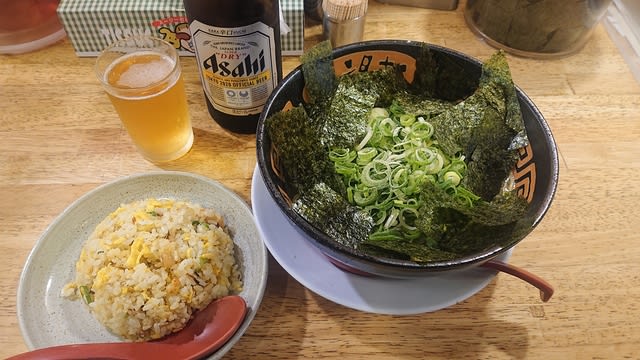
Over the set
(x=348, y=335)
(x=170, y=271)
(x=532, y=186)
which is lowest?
(x=348, y=335)

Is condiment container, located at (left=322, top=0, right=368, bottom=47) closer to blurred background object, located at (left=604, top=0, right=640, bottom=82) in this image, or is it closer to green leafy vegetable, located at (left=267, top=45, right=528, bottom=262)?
green leafy vegetable, located at (left=267, top=45, right=528, bottom=262)

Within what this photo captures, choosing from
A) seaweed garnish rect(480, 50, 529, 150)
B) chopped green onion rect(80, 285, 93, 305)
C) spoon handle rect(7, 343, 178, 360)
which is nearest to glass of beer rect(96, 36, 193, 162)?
chopped green onion rect(80, 285, 93, 305)

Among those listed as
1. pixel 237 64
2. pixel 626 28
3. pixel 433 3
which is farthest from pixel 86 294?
pixel 626 28

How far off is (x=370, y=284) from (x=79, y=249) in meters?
0.54

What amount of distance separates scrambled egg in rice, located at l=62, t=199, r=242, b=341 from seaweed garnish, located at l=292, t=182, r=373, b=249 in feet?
0.60

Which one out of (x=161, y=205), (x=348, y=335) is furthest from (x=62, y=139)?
(x=348, y=335)

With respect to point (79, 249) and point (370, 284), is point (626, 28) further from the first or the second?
point (79, 249)

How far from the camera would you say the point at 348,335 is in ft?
2.81

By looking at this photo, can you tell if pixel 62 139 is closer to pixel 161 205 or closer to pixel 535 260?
pixel 161 205

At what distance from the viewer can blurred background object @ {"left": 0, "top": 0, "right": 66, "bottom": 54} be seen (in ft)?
4.34

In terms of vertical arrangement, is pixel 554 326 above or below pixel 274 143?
below

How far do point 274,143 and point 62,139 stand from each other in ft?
2.02

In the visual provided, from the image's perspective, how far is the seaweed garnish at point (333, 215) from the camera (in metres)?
0.79

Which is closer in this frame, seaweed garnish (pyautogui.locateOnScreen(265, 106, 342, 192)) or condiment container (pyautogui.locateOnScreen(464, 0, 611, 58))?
seaweed garnish (pyautogui.locateOnScreen(265, 106, 342, 192))
